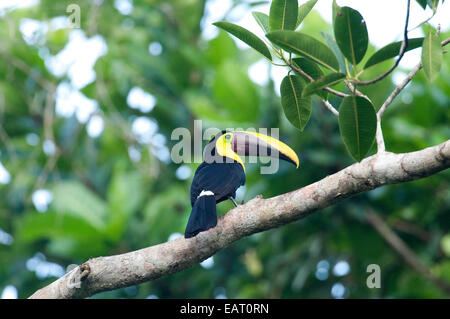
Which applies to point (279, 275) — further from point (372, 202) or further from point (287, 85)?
point (287, 85)

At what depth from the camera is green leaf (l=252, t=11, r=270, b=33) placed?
7.88 feet

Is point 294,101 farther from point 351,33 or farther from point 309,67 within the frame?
point 351,33

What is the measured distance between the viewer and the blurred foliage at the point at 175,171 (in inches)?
174

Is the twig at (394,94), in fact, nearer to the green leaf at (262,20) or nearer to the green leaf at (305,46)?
the green leaf at (305,46)

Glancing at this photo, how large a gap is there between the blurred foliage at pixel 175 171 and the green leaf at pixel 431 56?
7.36 ft

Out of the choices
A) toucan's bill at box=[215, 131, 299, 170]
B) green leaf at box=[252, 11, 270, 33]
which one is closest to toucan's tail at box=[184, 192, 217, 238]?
toucan's bill at box=[215, 131, 299, 170]

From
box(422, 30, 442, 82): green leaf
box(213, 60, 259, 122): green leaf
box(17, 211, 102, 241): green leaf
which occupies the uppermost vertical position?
box(213, 60, 259, 122): green leaf

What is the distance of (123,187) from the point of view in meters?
4.40

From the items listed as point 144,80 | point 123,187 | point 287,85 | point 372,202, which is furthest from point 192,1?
point 287,85

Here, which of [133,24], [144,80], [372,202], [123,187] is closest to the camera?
[123,187]

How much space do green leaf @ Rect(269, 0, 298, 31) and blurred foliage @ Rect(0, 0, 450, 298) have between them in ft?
7.08

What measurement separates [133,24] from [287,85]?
172 inches

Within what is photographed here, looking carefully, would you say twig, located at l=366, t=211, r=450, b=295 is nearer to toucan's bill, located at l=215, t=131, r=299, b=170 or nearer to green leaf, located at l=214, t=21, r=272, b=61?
toucan's bill, located at l=215, t=131, r=299, b=170

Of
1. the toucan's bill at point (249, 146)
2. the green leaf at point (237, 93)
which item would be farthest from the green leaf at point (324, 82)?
the green leaf at point (237, 93)
